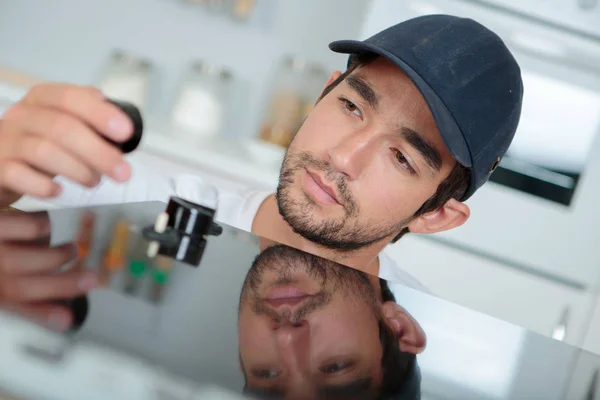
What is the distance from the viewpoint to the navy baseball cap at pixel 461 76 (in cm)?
87

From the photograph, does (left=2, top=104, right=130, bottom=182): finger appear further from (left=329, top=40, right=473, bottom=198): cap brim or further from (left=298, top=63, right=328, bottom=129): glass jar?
(left=298, top=63, right=328, bottom=129): glass jar

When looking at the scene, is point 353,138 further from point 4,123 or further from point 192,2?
point 192,2

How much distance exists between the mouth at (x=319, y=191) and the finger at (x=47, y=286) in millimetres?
617

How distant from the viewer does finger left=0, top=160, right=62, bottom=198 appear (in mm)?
465

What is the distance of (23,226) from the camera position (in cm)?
40

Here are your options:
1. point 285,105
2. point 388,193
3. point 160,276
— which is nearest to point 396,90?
point 388,193

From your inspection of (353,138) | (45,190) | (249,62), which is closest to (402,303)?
(45,190)

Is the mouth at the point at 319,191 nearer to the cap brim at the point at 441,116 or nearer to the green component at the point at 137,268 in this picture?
the cap brim at the point at 441,116

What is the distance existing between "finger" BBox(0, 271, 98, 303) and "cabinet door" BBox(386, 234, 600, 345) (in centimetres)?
132

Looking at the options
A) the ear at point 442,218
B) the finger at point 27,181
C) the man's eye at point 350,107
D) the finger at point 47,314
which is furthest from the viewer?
the ear at point 442,218

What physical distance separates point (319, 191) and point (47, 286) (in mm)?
655

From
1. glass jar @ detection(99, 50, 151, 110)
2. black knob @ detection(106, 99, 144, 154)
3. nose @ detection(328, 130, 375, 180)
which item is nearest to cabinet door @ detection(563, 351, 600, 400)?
black knob @ detection(106, 99, 144, 154)

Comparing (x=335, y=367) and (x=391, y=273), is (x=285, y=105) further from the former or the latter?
(x=335, y=367)

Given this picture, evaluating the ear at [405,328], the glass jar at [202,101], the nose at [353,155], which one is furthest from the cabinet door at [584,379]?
the glass jar at [202,101]
